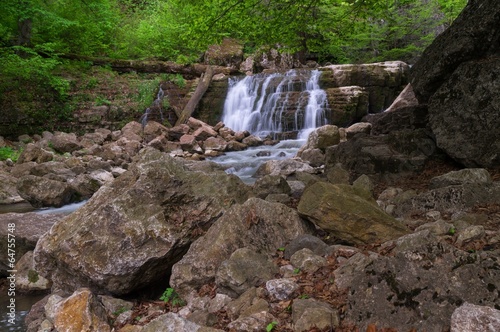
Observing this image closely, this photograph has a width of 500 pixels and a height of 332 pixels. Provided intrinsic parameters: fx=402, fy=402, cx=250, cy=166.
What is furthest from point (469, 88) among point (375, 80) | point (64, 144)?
point (64, 144)

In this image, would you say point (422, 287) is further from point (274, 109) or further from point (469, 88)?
point (274, 109)

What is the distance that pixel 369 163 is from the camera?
7367mm

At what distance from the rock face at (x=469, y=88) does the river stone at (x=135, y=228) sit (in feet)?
12.3

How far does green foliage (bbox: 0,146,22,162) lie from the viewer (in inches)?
513

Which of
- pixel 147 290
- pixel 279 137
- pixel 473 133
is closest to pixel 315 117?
pixel 279 137

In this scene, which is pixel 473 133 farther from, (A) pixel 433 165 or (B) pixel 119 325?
(B) pixel 119 325

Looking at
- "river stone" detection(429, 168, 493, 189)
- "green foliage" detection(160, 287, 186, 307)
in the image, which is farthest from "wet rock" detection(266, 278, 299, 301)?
"river stone" detection(429, 168, 493, 189)

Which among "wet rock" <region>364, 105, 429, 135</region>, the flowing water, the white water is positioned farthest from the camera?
the flowing water

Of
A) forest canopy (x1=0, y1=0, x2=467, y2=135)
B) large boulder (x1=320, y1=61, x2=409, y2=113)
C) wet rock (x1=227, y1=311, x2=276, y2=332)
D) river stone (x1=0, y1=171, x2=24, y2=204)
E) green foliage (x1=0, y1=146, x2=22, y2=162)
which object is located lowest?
river stone (x1=0, y1=171, x2=24, y2=204)

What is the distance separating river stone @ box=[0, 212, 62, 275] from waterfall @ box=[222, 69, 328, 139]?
11.3 m

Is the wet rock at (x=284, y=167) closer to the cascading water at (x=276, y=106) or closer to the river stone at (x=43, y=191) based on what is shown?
the cascading water at (x=276, y=106)

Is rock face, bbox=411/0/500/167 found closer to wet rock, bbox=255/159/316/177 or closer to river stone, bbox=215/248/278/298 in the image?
wet rock, bbox=255/159/316/177

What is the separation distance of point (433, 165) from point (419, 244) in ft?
14.9

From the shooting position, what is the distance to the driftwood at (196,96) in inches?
722
